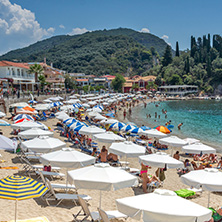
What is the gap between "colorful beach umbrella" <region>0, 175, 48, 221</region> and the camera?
16.0ft

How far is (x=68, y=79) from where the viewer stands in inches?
2589

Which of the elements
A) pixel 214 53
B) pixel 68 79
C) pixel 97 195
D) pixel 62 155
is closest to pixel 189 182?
pixel 97 195

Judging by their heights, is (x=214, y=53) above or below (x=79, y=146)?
above

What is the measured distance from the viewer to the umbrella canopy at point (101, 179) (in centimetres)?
603

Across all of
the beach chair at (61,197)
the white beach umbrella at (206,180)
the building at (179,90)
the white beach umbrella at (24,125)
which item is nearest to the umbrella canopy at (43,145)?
the beach chair at (61,197)

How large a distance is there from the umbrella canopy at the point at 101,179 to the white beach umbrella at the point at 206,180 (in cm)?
178

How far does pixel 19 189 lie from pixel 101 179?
191 centimetres

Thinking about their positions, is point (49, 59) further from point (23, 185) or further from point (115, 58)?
point (23, 185)

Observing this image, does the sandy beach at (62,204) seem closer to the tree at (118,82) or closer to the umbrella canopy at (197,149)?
the umbrella canopy at (197,149)

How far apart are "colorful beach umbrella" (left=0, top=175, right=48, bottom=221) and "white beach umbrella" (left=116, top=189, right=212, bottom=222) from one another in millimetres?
1683

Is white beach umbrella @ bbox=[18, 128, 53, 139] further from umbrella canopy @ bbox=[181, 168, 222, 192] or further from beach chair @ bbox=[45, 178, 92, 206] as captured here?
umbrella canopy @ bbox=[181, 168, 222, 192]

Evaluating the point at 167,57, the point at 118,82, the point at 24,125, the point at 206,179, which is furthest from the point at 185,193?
the point at 167,57

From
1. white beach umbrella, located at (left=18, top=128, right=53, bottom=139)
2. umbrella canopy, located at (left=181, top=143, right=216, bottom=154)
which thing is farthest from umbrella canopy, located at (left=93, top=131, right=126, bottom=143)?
umbrella canopy, located at (left=181, top=143, right=216, bottom=154)

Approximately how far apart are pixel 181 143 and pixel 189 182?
677 cm
